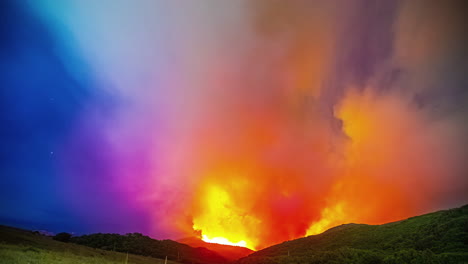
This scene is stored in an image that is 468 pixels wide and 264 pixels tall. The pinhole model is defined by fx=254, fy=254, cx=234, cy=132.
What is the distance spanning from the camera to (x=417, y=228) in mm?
107250

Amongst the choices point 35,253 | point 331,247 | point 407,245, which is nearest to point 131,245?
point 331,247

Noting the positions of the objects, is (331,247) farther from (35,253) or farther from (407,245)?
(35,253)

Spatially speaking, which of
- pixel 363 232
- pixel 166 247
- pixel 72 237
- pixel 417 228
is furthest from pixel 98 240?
pixel 417 228

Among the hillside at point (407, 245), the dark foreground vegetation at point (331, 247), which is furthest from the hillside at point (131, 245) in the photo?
the hillside at point (407, 245)

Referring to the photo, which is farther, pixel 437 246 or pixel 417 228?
pixel 417 228

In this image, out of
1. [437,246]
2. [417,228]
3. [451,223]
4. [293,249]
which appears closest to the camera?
[437,246]

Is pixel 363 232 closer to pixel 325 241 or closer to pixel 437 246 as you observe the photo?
pixel 325 241

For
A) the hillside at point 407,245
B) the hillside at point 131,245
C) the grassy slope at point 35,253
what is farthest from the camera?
the hillside at point 131,245

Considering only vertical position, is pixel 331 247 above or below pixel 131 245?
above

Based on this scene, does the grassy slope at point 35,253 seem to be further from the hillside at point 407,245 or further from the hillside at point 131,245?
the hillside at point 131,245

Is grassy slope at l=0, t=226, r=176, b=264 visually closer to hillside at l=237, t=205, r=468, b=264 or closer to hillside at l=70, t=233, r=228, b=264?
hillside at l=237, t=205, r=468, b=264

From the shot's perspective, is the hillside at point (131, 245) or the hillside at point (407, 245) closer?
the hillside at point (407, 245)

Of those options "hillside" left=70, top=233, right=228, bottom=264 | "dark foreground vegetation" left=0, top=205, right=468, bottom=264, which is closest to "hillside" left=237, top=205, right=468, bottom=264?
"dark foreground vegetation" left=0, top=205, right=468, bottom=264

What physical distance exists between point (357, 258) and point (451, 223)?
48784 mm
